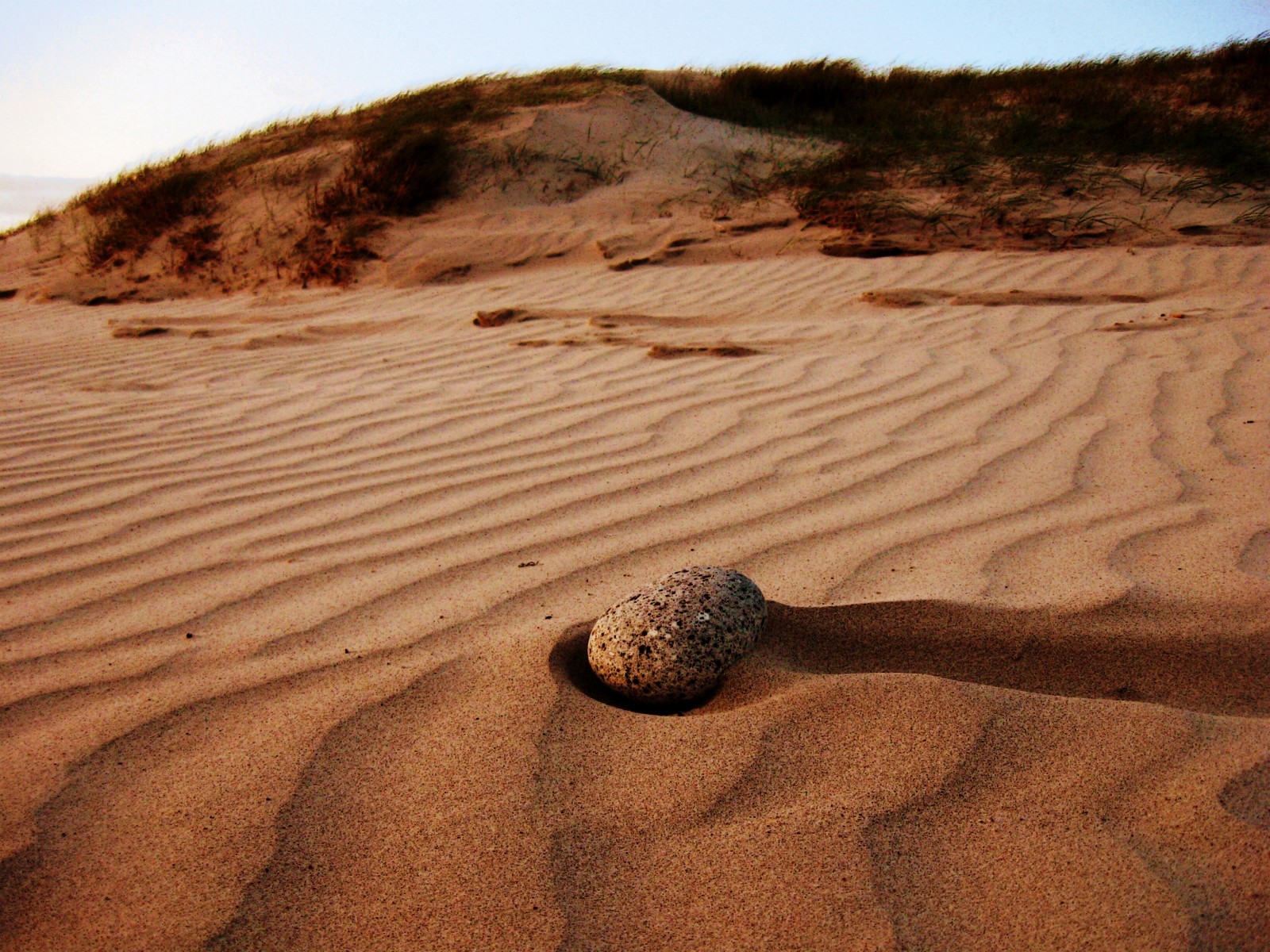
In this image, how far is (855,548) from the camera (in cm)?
229

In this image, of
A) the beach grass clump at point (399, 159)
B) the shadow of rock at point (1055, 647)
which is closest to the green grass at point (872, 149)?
the beach grass clump at point (399, 159)

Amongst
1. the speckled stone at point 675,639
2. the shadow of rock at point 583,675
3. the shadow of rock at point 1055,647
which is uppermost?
the speckled stone at point 675,639

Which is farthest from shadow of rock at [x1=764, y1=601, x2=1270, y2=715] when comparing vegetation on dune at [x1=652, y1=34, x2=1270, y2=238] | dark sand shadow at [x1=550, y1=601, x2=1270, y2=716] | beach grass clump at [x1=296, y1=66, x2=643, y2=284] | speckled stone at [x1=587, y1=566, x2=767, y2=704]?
beach grass clump at [x1=296, y1=66, x2=643, y2=284]

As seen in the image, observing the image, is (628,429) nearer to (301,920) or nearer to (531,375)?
(531,375)

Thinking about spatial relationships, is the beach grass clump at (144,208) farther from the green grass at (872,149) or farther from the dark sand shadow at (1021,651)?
the dark sand shadow at (1021,651)

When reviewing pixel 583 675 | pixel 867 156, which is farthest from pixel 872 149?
pixel 583 675

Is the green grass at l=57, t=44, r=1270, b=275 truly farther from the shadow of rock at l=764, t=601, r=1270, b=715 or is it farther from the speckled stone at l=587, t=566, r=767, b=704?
the speckled stone at l=587, t=566, r=767, b=704

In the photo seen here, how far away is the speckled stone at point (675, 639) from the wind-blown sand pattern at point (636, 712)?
0.06 m

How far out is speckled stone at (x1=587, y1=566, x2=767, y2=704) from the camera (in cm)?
166

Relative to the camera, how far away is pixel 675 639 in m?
1.66

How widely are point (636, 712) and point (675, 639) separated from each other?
0.15m

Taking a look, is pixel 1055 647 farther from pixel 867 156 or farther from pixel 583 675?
pixel 867 156

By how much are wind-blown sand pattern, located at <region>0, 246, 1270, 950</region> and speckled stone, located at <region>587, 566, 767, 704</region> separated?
63 mm

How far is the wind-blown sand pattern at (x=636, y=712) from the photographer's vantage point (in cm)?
121
